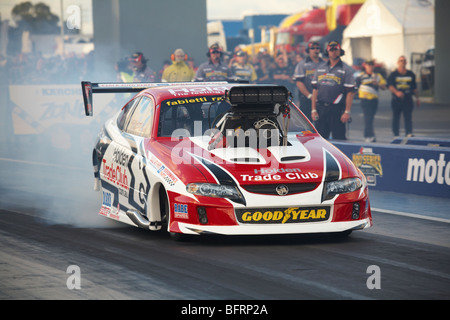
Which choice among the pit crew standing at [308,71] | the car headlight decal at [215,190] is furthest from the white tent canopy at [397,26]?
the car headlight decal at [215,190]

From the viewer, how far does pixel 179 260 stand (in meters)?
7.83

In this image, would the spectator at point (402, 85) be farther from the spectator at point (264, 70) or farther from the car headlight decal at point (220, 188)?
the car headlight decal at point (220, 188)

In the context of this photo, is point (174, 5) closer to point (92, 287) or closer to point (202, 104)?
point (202, 104)

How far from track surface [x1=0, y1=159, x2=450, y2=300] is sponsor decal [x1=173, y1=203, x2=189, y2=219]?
0.27 meters

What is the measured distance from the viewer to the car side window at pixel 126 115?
10.3 meters

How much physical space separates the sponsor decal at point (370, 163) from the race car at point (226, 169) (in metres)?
3.33

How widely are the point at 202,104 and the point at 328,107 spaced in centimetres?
675

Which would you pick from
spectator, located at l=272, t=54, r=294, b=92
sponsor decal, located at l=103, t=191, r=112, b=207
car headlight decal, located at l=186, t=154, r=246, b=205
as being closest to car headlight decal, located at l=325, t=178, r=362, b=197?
car headlight decal, located at l=186, t=154, r=246, b=205

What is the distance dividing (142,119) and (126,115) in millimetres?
637

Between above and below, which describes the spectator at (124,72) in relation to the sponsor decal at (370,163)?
above

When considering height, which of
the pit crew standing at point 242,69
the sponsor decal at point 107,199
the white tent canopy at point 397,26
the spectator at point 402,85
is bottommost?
the sponsor decal at point 107,199

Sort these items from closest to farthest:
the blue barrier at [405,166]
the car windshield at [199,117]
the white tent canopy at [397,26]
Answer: the car windshield at [199,117] < the blue barrier at [405,166] < the white tent canopy at [397,26]

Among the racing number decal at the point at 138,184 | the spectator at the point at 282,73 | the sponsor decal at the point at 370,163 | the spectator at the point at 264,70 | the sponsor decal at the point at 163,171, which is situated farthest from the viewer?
the spectator at the point at 264,70
